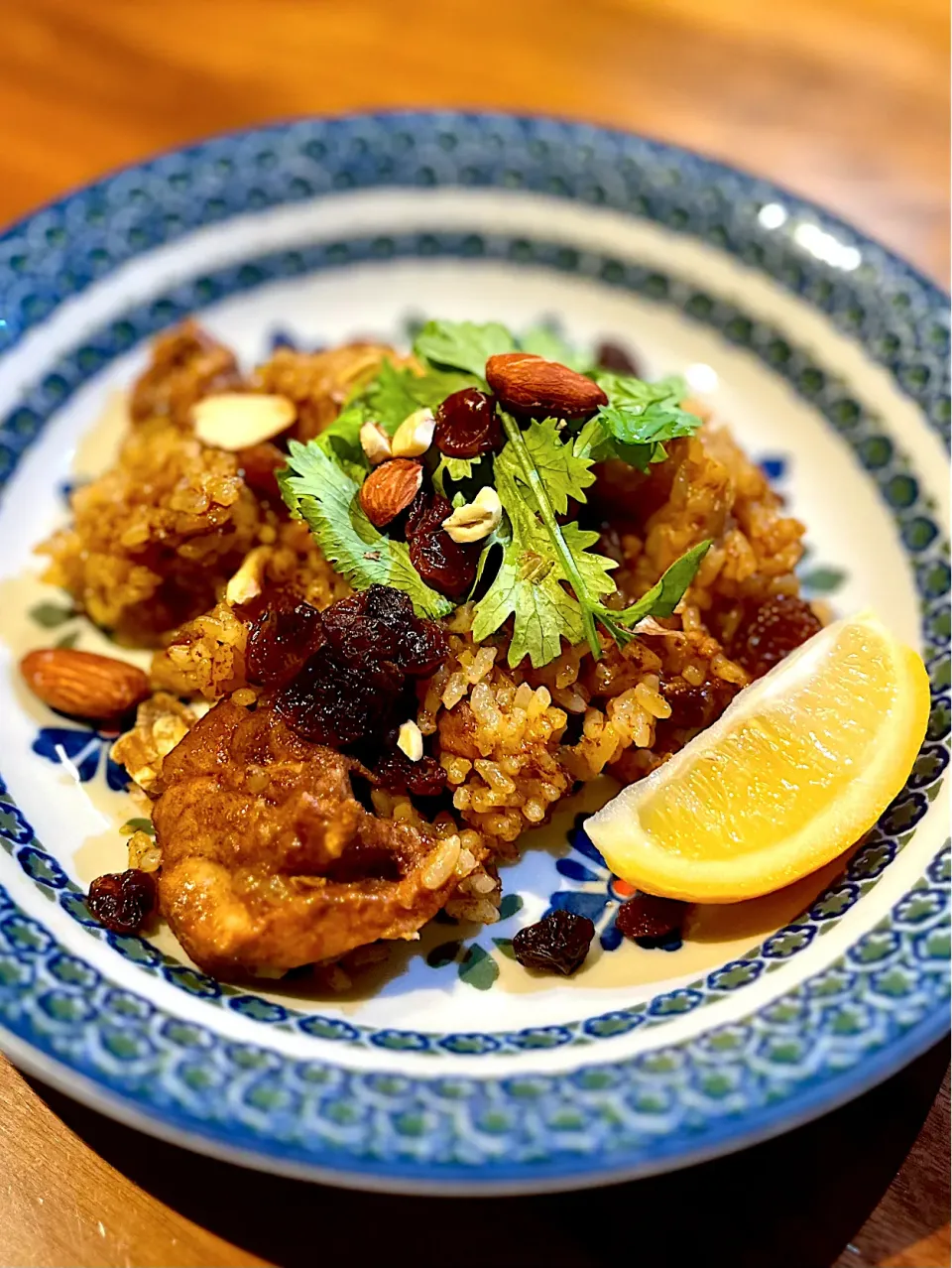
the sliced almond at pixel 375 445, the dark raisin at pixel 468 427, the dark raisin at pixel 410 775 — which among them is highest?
the dark raisin at pixel 468 427

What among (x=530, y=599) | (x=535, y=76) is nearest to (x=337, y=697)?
(x=530, y=599)

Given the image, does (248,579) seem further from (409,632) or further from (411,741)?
(411,741)

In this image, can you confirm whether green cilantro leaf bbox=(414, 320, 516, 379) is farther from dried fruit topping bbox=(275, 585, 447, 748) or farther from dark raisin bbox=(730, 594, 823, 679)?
dark raisin bbox=(730, 594, 823, 679)

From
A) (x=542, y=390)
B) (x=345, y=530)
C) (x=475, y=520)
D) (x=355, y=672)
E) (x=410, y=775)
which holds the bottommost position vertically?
(x=410, y=775)

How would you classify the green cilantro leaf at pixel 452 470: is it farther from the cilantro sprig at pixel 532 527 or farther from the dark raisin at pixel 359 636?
the dark raisin at pixel 359 636

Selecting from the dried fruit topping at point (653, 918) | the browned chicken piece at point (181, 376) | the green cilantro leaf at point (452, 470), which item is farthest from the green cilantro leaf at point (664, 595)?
the browned chicken piece at point (181, 376)

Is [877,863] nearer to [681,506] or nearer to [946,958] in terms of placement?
[946,958]
